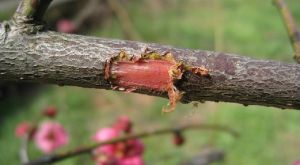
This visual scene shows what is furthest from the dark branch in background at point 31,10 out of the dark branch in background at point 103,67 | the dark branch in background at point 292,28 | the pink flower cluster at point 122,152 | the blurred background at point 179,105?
the blurred background at point 179,105

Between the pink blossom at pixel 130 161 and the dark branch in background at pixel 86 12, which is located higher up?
the dark branch in background at pixel 86 12

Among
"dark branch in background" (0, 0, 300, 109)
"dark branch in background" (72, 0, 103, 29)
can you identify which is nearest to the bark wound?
"dark branch in background" (0, 0, 300, 109)

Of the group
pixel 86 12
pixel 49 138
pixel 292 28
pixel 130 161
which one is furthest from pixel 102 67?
pixel 86 12

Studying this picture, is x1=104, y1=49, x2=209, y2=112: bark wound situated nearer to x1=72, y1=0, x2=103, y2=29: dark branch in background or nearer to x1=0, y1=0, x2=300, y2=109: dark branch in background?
x1=0, y1=0, x2=300, y2=109: dark branch in background

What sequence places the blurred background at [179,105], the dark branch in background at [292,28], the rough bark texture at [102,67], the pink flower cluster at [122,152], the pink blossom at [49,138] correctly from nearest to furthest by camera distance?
1. the rough bark texture at [102,67]
2. the dark branch in background at [292,28]
3. the pink flower cluster at [122,152]
4. the pink blossom at [49,138]
5. the blurred background at [179,105]

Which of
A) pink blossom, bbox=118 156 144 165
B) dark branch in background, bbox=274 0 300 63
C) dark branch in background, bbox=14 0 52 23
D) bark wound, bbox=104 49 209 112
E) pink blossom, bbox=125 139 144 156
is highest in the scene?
dark branch in background, bbox=274 0 300 63

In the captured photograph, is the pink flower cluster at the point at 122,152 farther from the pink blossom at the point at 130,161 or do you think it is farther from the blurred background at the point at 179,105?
the blurred background at the point at 179,105

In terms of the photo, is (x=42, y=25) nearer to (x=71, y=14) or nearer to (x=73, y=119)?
(x=73, y=119)

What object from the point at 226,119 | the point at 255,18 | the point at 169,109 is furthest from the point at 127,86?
the point at 255,18
